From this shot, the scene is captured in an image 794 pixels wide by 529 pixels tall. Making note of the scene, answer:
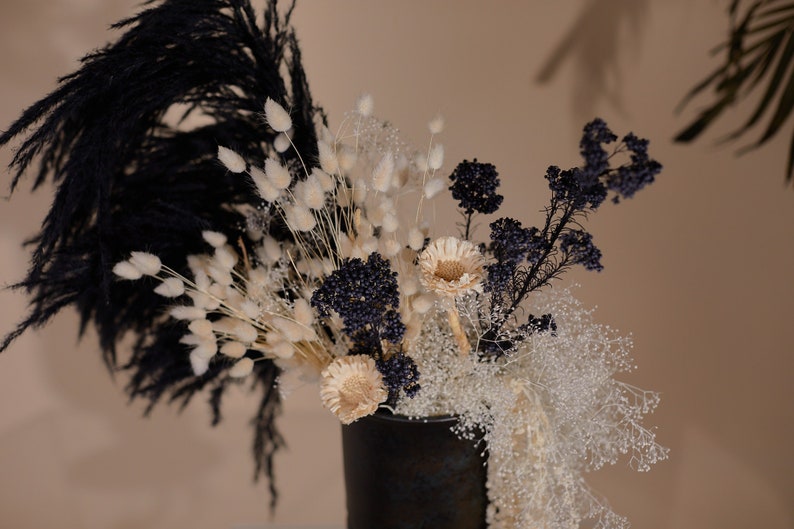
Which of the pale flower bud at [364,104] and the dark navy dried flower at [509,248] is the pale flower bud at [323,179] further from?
the dark navy dried flower at [509,248]

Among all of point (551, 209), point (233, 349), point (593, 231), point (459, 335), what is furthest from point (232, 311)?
point (593, 231)

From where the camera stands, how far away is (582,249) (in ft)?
2.19

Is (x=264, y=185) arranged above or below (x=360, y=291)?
above

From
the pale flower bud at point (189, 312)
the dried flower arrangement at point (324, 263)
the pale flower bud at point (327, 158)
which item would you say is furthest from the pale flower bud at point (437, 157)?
the pale flower bud at point (189, 312)

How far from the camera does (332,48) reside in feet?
4.22

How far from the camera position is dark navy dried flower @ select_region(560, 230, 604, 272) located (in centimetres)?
66

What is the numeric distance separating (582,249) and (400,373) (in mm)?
229

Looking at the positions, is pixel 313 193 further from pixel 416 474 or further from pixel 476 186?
pixel 416 474

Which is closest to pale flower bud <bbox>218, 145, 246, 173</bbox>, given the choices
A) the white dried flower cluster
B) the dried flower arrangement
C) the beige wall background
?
the dried flower arrangement

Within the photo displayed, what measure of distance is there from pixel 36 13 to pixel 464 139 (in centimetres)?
87

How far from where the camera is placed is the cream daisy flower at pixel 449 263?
684 mm

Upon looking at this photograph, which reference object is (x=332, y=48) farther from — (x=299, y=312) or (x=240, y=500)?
(x=240, y=500)

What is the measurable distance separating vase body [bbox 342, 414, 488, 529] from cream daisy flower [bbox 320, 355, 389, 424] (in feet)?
0.18

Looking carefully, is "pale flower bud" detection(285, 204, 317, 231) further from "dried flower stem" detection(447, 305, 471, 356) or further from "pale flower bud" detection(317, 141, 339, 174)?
"dried flower stem" detection(447, 305, 471, 356)
